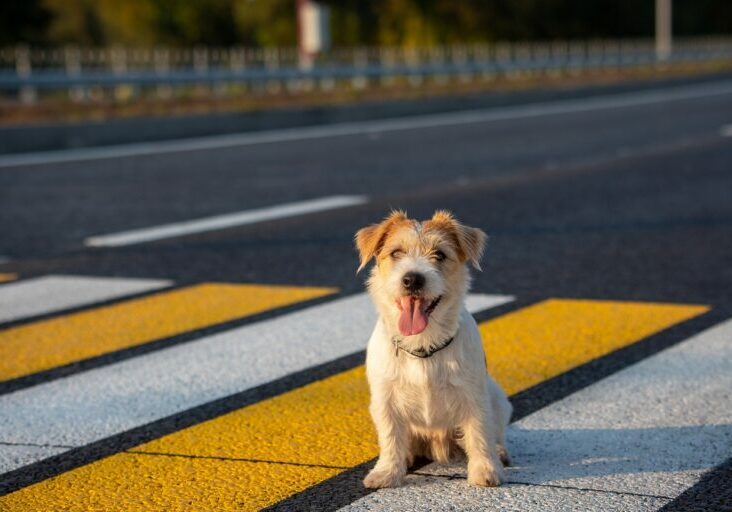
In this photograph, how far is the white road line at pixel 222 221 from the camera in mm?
9867

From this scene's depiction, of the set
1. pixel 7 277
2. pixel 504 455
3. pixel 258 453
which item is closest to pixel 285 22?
pixel 7 277

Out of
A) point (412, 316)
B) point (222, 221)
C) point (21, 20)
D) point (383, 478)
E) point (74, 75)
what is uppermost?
point (21, 20)

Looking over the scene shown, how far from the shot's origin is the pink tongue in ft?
13.3

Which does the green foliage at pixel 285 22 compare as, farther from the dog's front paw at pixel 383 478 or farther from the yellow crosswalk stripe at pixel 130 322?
the dog's front paw at pixel 383 478

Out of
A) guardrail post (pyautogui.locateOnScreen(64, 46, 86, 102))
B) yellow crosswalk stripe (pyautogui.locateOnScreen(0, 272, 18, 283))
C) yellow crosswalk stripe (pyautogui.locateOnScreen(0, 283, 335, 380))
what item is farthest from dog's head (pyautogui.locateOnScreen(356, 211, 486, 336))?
guardrail post (pyautogui.locateOnScreen(64, 46, 86, 102))

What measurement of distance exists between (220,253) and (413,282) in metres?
5.25

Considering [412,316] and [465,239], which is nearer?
[412,316]

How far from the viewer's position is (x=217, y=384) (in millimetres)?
5438

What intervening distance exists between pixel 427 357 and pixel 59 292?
4.06 m

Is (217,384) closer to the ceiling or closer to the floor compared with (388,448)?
closer to the floor

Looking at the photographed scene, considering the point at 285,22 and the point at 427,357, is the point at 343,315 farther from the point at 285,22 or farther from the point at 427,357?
the point at 285,22

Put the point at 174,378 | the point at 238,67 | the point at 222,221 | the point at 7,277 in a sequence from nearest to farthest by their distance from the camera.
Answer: the point at 174,378 < the point at 7,277 < the point at 222,221 < the point at 238,67

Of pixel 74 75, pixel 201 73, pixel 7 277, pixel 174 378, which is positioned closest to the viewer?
pixel 174 378

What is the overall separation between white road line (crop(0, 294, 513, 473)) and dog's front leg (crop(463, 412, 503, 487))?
4.42 feet
